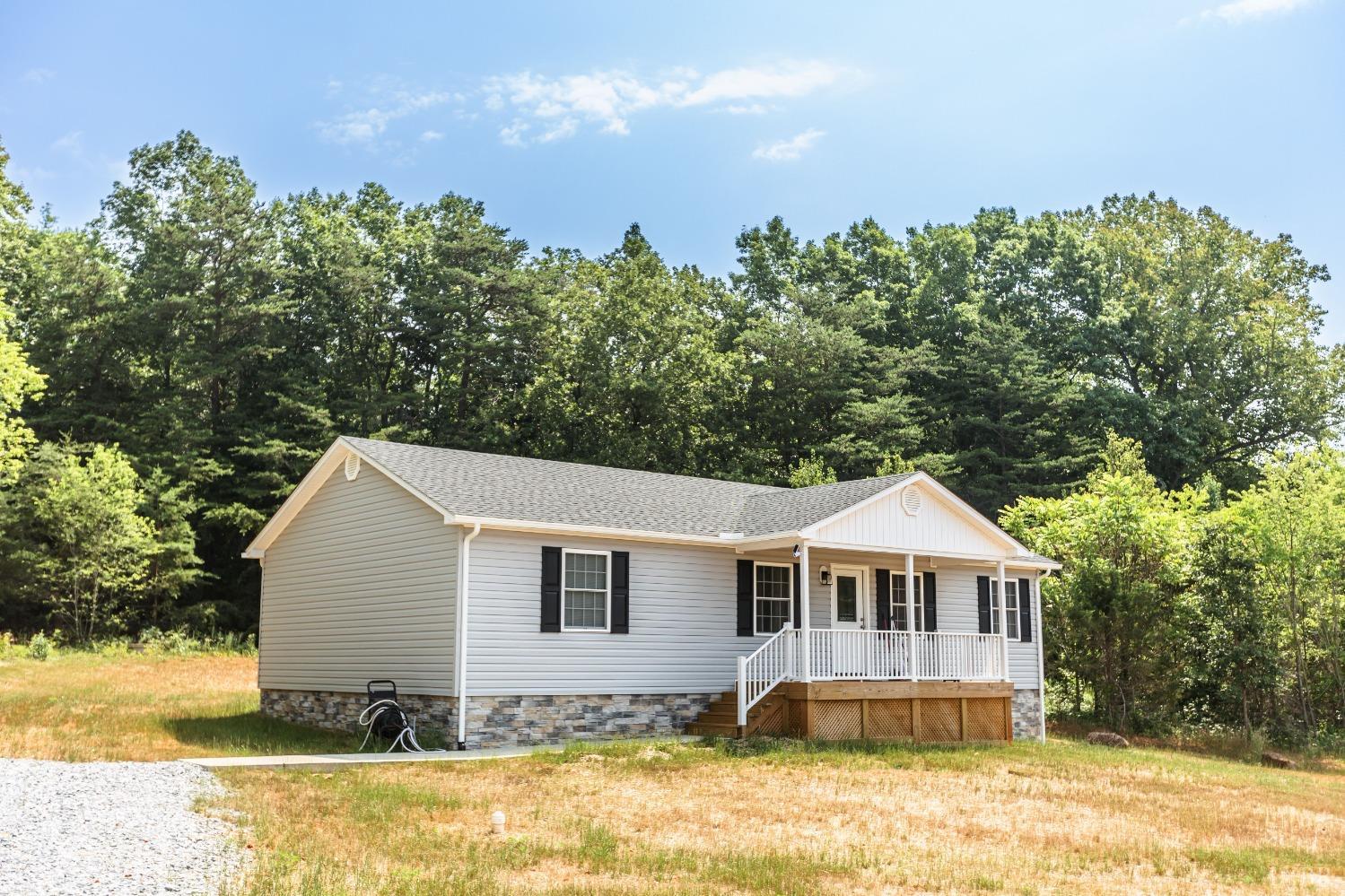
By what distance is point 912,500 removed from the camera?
19.8m

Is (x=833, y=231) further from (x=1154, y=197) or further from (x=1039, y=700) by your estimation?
(x=1039, y=700)

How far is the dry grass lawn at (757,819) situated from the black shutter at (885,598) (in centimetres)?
307

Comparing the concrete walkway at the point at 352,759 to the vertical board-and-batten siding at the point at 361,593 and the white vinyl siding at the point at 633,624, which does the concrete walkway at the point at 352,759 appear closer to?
the white vinyl siding at the point at 633,624

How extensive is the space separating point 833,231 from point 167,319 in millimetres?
26301

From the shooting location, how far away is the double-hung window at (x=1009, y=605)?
75.3 feet

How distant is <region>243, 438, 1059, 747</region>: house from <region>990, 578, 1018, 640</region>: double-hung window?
125cm

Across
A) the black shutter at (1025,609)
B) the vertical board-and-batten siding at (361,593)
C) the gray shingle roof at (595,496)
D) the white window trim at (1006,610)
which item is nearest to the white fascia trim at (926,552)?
the gray shingle roof at (595,496)

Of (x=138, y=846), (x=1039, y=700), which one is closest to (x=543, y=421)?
(x=1039, y=700)

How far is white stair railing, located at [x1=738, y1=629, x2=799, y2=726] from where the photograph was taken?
1784cm

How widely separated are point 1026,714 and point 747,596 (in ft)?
23.9

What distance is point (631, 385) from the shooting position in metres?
38.4

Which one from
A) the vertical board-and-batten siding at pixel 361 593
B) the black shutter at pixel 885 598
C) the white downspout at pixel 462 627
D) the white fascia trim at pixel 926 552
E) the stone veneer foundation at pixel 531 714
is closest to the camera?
the white downspout at pixel 462 627

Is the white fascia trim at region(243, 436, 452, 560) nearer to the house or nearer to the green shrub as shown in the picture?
the house

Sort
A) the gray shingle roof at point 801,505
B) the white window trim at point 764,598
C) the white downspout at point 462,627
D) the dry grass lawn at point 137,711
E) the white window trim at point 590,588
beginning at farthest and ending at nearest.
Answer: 1. the white window trim at point 764,598
2. the gray shingle roof at point 801,505
3. the white window trim at point 590,588
4. the white downspout at point 462,627
5. the dry grass lawn at point 137,711
